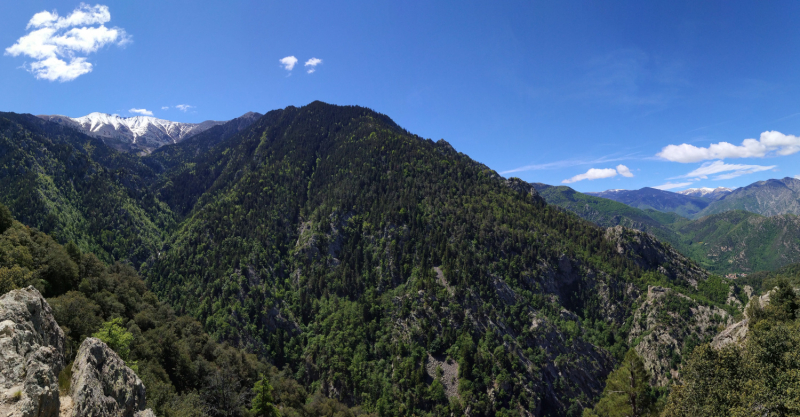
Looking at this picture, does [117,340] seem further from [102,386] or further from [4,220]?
[4,220]

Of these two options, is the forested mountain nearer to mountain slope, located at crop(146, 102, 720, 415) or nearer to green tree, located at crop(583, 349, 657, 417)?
mountain slope, located at crop(146, 102, 720, 415)

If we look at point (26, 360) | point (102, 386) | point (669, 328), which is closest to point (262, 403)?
point (102, 386)

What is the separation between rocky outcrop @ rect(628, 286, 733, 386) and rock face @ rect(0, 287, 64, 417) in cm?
17931

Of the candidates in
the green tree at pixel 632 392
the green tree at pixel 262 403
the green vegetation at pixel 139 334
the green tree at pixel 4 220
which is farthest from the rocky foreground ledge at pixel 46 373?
the green tree at pixel 632 392

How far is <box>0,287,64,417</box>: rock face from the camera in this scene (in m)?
15.8

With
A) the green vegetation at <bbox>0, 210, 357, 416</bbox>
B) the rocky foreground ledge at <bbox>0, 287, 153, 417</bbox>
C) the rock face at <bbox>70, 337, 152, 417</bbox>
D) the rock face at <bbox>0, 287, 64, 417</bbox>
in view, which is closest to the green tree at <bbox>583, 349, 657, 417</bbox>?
the rock face at <bbox>70, 337, 152, 417</bbox>

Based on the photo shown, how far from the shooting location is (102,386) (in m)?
24.4

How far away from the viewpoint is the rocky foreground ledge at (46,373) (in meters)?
16.2

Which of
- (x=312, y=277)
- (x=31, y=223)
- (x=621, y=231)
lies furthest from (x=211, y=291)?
(x=621, y=231)

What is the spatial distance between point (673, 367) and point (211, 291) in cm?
22388

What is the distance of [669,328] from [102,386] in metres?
194

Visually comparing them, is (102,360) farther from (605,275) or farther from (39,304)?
(605,275)

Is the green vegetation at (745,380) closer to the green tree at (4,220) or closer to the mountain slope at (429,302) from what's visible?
the mountain slope at (429,302)

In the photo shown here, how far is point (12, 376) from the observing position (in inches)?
643
